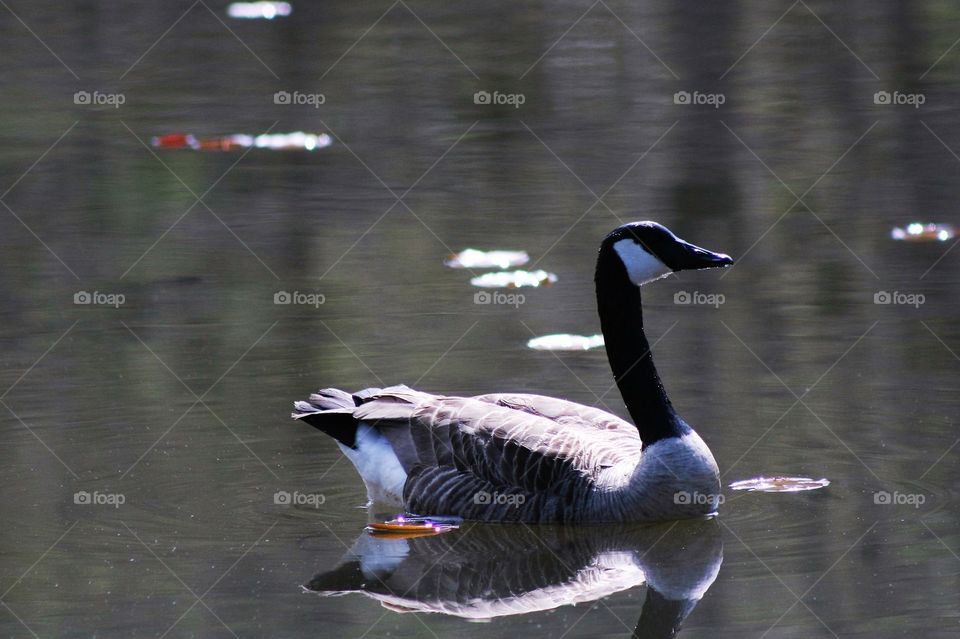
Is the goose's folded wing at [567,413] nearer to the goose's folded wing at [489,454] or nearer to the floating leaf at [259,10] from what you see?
the goose's folded wing at [489,454]

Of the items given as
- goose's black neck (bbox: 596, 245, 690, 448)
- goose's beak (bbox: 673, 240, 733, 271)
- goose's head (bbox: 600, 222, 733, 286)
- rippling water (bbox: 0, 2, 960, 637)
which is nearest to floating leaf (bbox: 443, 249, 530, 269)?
rippling water (bbox: 0, 2, 960, 637)

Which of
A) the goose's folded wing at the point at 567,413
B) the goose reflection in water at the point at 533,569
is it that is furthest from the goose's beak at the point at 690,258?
the goose reflection in water at the point at 533,569

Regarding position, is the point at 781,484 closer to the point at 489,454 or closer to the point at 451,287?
the point at 489,454

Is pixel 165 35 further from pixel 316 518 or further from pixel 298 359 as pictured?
pixel 316 518

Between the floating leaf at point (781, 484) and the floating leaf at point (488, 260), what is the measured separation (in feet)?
13.2

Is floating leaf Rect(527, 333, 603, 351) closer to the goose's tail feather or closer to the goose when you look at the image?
the goose

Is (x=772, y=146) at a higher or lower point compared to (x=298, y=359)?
higher

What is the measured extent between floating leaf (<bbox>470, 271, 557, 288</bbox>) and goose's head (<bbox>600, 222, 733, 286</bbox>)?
10.4ft

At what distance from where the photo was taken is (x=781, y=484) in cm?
827

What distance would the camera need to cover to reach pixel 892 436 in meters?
8.82

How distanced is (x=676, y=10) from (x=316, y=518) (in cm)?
1273

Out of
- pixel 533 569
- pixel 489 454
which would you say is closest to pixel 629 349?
pixel 489 454

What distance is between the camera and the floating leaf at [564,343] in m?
10.4

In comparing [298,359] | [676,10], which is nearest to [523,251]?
[298,359]
